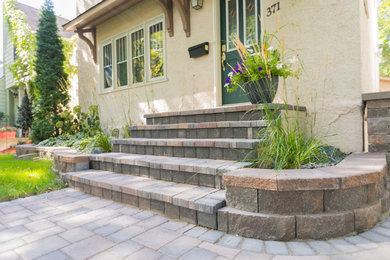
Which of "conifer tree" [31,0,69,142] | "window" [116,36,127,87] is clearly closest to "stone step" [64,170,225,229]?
"window" [116,36,127,87]

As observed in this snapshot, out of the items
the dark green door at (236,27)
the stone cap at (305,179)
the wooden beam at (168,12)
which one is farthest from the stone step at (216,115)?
the wooden beam at (168,12)

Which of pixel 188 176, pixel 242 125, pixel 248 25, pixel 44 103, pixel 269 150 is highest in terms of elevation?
pixel 248 25

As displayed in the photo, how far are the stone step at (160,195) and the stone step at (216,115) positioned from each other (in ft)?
3.45

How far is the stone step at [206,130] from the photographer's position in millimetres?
2451

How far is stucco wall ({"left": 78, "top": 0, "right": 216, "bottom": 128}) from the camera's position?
4.28 meters

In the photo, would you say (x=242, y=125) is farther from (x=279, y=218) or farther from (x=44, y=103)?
(x=44, y=103)

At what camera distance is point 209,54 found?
4223mm

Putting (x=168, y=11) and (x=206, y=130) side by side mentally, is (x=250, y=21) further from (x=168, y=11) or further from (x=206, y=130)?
(x=206, y=130)

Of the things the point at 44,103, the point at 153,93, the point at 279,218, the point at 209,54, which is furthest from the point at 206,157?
the point at 44,103

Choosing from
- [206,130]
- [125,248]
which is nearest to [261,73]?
[206,130]

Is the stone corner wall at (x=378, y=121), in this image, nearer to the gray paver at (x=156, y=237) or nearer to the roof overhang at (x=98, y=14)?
the gray paver at (x=156, y=237)

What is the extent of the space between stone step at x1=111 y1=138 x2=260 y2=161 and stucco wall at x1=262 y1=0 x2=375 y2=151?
43.0 inches

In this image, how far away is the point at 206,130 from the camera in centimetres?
288

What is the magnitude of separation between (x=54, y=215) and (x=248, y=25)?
3731mm
